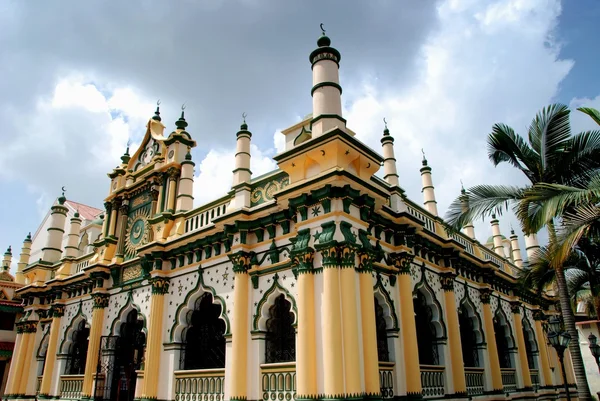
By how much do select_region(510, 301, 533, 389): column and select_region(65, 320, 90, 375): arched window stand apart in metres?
16.9

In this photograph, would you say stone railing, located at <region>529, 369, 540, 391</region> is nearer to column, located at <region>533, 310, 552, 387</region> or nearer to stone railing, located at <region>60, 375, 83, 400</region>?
column, located at <region>533, 310, 552, 387</region>

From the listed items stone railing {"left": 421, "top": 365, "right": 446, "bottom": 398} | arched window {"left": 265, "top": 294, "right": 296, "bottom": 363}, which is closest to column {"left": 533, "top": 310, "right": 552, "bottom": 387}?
stone railing {"left": 421, "top": 365, "right": 446, "bottom": 398}

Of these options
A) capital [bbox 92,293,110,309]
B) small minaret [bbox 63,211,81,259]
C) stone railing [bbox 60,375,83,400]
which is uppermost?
small minaret [bbox 63,211,81,259]

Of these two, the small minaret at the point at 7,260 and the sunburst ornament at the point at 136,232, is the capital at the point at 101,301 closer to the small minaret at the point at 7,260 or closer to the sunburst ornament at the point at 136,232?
the sunburst ornament at the point at 136,232

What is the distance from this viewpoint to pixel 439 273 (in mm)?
14961

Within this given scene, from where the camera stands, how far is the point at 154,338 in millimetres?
13695

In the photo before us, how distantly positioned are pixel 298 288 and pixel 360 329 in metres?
1.57

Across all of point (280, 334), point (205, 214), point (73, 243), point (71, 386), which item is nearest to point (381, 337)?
point (280, 334)

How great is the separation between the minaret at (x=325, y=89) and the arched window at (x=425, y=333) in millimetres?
5862

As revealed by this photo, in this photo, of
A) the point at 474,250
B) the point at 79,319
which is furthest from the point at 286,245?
the point at 79,319

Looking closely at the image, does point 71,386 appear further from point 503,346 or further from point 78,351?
point 503,346

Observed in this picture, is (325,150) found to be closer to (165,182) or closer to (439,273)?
(439,273)

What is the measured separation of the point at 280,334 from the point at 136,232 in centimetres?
823

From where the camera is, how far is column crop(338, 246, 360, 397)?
9008 mm
